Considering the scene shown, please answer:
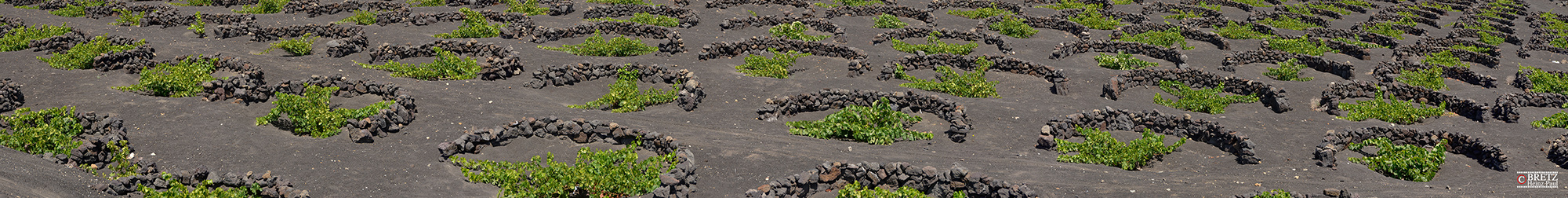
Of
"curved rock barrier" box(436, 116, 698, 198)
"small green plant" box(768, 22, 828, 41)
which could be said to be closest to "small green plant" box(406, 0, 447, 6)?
"small green plant" box(768, 22, 828, 41)

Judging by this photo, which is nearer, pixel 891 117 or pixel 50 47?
pixel 891 117

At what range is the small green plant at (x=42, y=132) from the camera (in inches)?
440

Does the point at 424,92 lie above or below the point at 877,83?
above

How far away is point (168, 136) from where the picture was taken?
12359mm

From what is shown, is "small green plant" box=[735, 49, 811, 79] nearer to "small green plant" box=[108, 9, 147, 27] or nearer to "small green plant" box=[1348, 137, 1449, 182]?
"small green plant" box=[1348, 137, 1449, 182]

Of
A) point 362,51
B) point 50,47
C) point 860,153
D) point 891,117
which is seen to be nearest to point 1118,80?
point 891,117

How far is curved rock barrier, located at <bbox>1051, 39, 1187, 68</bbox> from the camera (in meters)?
23.9

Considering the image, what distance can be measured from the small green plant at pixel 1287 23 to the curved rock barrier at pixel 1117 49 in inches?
405

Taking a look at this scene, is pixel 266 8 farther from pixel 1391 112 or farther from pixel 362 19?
pixel 1391 112

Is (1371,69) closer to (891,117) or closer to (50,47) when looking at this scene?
(891,117)

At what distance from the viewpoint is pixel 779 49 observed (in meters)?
22.4

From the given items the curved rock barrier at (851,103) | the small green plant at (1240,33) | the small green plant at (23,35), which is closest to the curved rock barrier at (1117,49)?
the small green plant at (1240,33)

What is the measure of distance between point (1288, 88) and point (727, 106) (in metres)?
11.3

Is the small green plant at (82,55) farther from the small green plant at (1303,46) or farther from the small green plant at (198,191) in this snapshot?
the small green plant at (1303,46)
